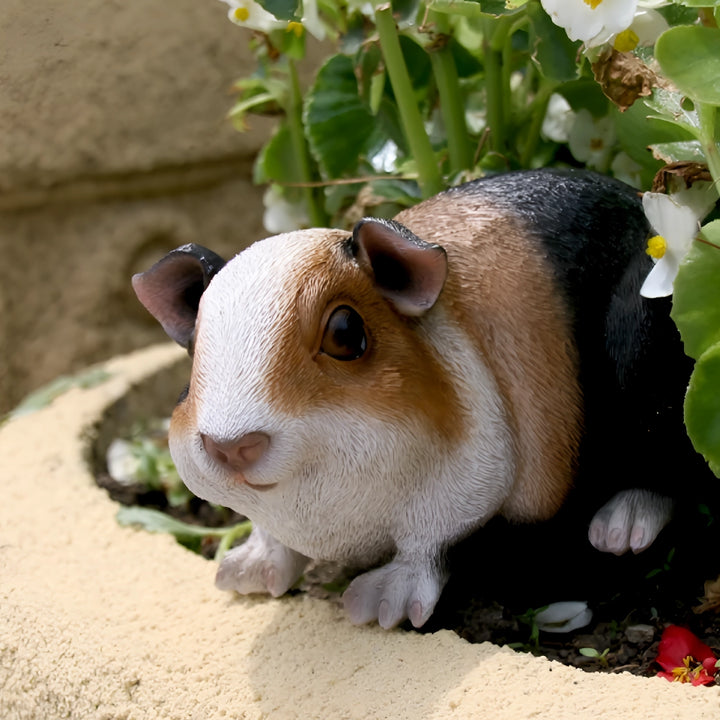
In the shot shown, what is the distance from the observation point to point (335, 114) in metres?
1.60

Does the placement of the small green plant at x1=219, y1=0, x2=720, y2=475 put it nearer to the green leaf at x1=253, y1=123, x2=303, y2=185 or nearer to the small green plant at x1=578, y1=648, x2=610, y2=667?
the green leaf at x1=253, y1=123, x2=303, y2=185

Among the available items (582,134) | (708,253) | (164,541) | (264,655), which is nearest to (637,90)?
(708,253)

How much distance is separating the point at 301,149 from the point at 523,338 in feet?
2.42

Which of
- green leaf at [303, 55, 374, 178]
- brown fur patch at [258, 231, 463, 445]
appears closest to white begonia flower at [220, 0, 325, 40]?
green leaf at [303, 55, 374, 178]

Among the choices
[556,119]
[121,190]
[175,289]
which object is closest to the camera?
[175,289]

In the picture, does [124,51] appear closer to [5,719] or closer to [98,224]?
[5,719]

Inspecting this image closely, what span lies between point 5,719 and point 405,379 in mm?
678

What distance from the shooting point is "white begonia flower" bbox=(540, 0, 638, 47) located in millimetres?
1076

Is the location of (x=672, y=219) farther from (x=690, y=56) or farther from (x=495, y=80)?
(x=495, y=80)

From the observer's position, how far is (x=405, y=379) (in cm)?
106

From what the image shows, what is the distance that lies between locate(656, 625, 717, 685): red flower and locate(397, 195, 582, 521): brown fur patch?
0.65 feet

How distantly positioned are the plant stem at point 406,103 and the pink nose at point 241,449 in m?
0.67

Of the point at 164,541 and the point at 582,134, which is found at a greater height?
the point at 582,134

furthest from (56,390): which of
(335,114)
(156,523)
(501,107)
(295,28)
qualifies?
(501,107)
